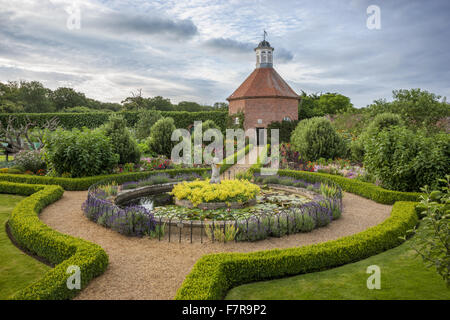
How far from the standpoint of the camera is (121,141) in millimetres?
14609

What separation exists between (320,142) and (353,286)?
37.8 feet

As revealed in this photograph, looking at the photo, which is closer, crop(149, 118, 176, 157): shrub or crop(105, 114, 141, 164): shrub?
crop(105, 114, 141, 164): shrub

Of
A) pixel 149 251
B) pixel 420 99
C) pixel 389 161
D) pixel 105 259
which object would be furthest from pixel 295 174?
pixel 420 99

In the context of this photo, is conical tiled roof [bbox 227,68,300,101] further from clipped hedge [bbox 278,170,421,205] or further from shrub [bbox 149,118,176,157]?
clipped hedge [bbox 278,170,421,205]

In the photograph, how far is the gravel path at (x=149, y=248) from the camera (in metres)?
4.75

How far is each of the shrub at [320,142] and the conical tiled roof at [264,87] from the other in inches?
558

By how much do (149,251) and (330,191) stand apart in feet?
21.2

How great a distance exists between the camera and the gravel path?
475 cm

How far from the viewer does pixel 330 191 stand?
1016cm

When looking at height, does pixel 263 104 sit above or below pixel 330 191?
above

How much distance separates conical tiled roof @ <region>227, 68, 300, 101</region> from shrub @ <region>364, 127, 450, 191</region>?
65.4ft

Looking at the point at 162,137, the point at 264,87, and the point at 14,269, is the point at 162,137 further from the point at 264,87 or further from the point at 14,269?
the point at 264,87

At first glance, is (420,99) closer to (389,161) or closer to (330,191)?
(389,161)

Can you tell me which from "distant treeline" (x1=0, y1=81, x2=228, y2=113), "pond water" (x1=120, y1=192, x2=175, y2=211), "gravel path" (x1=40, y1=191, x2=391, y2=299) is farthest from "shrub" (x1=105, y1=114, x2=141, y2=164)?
"distant treeline" (x1=0, y1=81, x2=228, y2=113)
